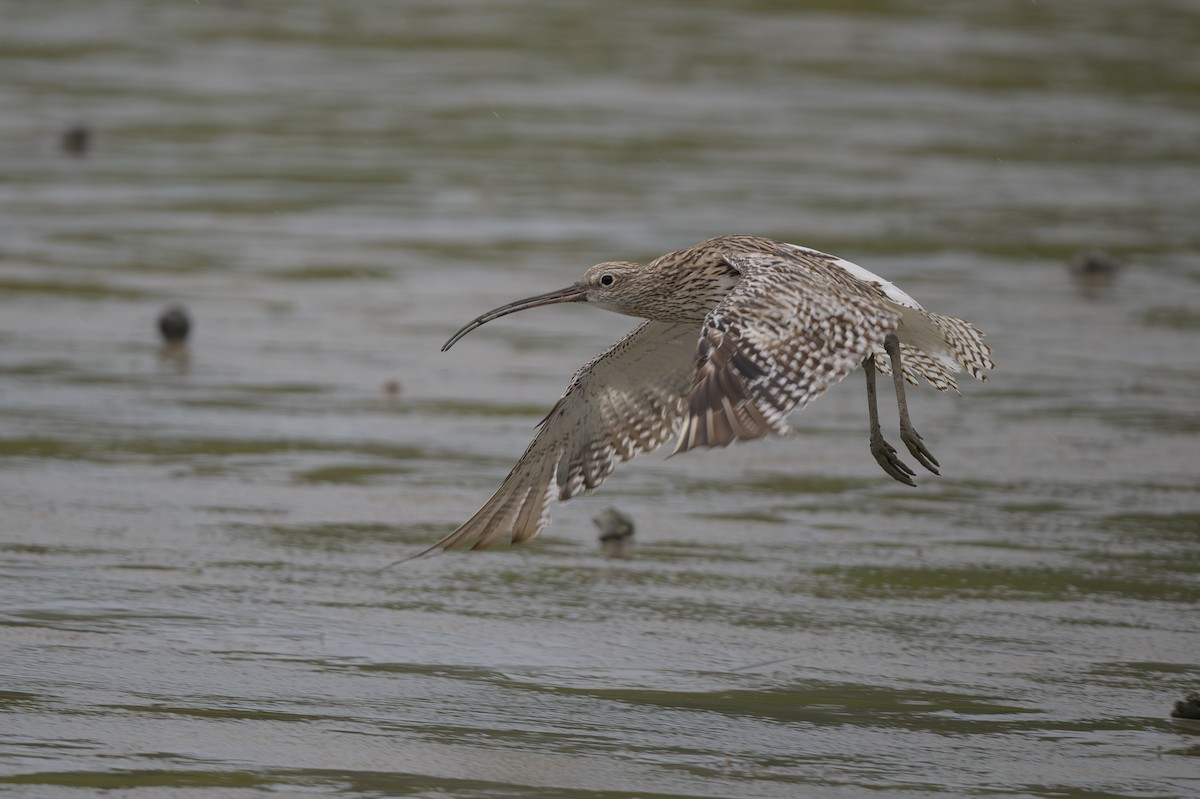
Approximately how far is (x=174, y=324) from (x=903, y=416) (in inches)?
209

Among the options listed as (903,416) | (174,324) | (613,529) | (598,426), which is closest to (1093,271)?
(174,324)

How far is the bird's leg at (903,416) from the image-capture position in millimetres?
7668

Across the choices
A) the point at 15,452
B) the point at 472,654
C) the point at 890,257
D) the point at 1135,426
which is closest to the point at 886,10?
the point at 890,257

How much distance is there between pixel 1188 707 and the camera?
6.32 meters

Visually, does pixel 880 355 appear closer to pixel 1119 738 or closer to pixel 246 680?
pixel 1119 738

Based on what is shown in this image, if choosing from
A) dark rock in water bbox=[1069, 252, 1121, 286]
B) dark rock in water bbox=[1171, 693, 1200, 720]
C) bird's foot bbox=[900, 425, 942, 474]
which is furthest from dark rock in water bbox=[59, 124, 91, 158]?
dark rock in water bbox=[1171, 693, 1200, 720]

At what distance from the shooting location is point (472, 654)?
699cm

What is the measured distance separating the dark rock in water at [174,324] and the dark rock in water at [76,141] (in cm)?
674

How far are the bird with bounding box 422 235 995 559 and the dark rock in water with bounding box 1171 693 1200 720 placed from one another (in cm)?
139

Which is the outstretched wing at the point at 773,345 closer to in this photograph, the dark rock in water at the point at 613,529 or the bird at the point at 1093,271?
the dark rock in water at the point at 613,529

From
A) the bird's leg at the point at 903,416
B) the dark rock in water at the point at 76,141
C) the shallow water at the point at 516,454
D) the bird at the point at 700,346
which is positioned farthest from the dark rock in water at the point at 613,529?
the dark rock in water at the point at 76,141

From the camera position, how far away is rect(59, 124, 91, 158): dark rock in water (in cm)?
1822

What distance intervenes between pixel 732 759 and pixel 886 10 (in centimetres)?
2501

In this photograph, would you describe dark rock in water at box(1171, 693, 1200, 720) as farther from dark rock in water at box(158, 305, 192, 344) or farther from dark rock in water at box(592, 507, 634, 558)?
dark rock in water at box(158, 305, 192, 344)
